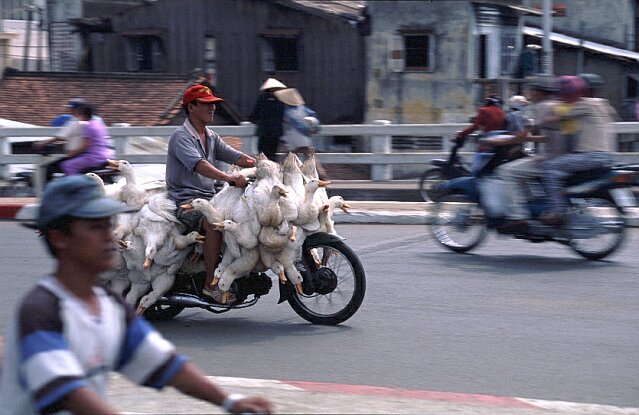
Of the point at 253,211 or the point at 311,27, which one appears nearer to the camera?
the point at 253,211

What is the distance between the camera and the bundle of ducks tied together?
717 cm

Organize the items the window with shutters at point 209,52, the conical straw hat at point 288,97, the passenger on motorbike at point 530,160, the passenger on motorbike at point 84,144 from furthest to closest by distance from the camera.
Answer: the window with shutters at point 209,52 < the conical straw hat at point 288,97 < the passenger on motorbike at point 84,144 < the passenger on motorbike at point 530,160

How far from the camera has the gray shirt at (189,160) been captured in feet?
23.9

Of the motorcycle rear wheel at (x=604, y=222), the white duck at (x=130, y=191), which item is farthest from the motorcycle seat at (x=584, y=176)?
the white duck at (x=130, y=191)

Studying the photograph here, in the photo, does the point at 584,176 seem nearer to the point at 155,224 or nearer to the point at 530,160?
the point at 530,160

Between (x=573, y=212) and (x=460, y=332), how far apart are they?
2.96 m

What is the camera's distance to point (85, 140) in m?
13.2

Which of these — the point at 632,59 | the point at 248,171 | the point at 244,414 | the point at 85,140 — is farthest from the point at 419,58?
the point at 244,414

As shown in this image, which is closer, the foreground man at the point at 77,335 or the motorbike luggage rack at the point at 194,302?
the foreground man at the point at 77,335

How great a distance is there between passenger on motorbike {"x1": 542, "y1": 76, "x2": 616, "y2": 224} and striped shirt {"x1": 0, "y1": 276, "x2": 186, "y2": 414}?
7.09m

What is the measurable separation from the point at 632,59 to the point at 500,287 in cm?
2749

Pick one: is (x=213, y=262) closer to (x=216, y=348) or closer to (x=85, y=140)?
(x=216, y=348)

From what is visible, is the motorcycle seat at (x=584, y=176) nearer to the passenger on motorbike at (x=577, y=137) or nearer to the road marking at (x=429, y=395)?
the passenger on motorbike at (x=577, y=137)

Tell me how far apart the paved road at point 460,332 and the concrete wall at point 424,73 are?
22344 mm
